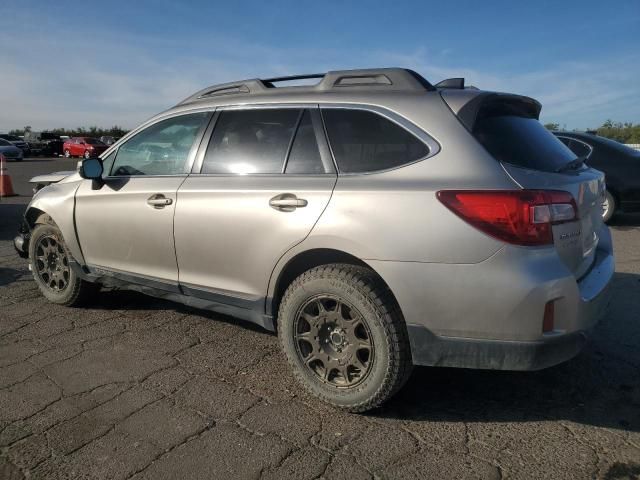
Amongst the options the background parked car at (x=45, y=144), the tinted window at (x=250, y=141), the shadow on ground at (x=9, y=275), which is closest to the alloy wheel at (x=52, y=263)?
the shadow on ground at (x=9, y=275)

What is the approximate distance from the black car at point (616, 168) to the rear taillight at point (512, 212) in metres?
6.74

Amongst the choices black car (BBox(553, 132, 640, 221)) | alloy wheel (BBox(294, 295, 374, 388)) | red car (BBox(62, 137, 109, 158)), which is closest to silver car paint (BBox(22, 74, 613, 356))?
alloy wheel (BBox(294, 295, 374, 388))

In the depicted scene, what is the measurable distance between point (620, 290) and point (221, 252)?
382 centimetres

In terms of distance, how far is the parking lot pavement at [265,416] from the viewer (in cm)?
245

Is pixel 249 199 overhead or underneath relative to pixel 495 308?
overhead

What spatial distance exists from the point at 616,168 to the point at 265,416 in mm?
8037

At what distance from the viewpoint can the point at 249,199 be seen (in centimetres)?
319

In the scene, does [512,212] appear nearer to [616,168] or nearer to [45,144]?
[616,168]

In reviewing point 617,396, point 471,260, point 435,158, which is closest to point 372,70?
point 435,158

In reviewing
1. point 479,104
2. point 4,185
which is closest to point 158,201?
point 479,104

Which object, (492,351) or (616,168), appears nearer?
(492,351)

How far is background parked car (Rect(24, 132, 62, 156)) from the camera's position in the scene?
126 ft

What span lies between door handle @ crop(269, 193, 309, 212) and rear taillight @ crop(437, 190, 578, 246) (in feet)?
2.70

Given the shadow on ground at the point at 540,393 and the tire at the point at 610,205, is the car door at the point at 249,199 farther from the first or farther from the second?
the tire at the point at 610,205
